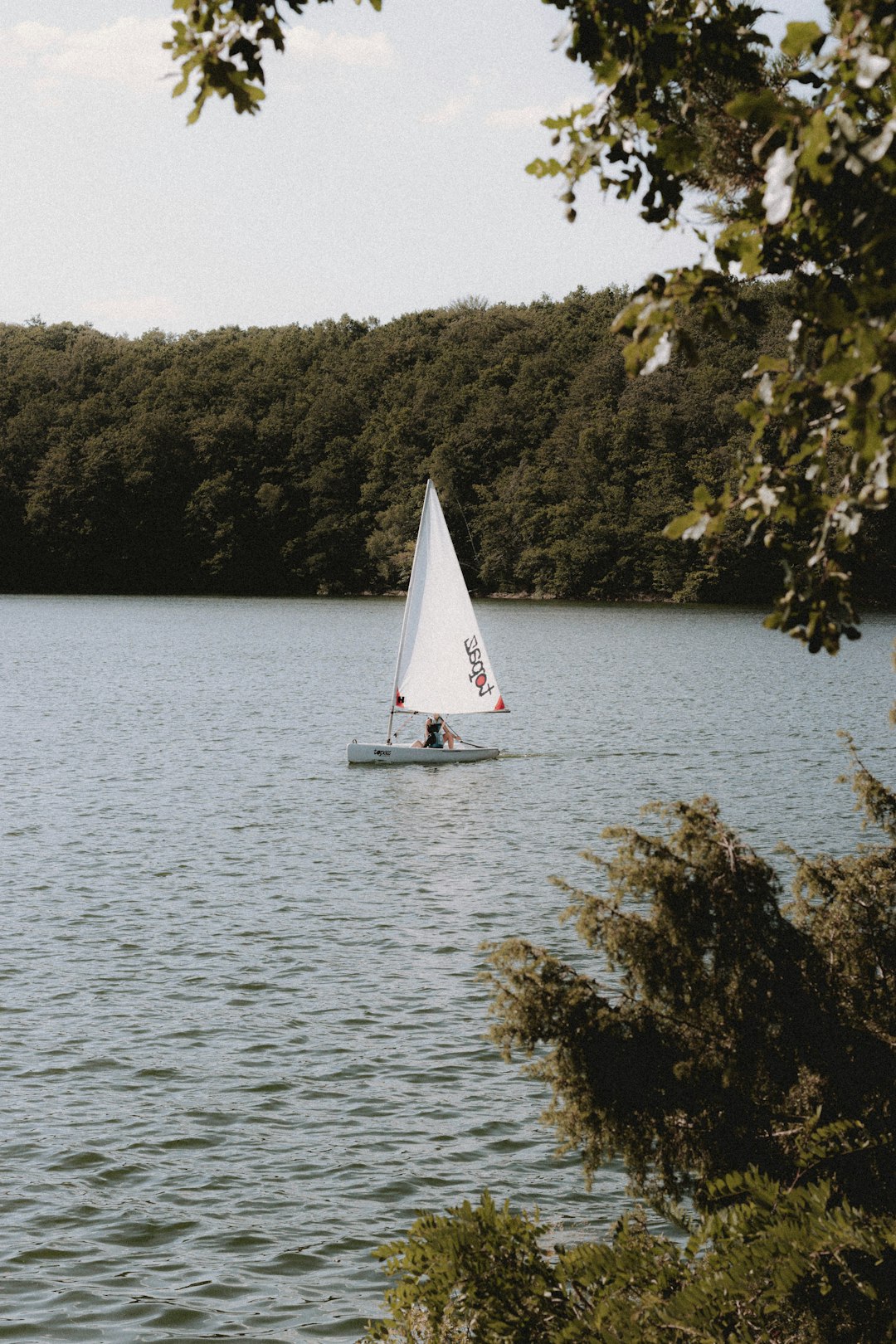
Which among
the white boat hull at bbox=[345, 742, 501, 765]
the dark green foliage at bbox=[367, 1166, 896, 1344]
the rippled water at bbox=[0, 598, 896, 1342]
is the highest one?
the dark green foliage at bbox=[367, 1166, 896, 1344]

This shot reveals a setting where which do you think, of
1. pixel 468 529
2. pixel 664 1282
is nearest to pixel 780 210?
pixel 664 1282

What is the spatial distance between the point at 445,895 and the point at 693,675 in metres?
36.4

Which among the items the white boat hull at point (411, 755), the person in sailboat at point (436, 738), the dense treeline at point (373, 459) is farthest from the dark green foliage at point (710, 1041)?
the dense treeline at point (373, 459)

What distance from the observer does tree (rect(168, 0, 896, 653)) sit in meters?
→ 3.02

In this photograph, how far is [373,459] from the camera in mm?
142500

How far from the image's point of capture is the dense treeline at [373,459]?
4715 inches

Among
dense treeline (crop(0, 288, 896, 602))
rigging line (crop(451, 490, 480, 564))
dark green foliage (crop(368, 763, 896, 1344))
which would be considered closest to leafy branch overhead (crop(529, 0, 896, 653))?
dark green foliage (crop(368, 763, 896, 1344))

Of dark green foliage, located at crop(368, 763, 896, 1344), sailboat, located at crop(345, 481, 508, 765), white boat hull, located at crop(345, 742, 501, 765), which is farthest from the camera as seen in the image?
sailboat, located at crop(345, 481, 508, 765)

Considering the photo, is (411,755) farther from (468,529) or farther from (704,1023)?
(468,529)

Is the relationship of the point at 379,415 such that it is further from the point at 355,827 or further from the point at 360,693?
the point at 355,827

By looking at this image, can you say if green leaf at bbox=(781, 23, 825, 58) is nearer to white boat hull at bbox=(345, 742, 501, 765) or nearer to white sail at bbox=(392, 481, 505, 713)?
white boat hull at bbox=(345, 742, 501, 765)

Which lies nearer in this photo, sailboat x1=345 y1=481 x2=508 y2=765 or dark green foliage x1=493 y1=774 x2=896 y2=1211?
dark green foliage x1=493 y1=774 x2=896 y2=1211

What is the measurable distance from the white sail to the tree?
27.8m

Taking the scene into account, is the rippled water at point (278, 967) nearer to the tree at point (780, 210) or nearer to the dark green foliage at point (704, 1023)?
the dark green foliage at point (704, 1023)
